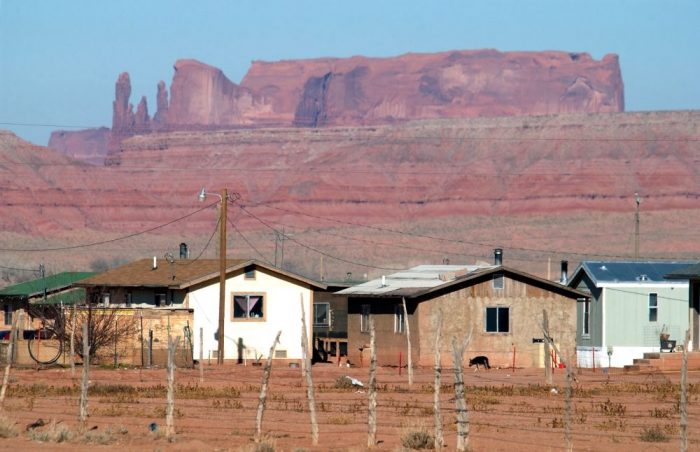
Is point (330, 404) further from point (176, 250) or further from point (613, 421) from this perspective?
point (176, 250)

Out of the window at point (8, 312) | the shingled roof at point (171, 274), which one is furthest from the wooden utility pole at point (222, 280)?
the window at point (8, 312)

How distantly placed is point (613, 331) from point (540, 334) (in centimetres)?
627

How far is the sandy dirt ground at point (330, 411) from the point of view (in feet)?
95.0

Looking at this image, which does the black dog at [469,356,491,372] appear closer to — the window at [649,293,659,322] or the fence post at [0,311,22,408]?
the window at [649,293,659,322]

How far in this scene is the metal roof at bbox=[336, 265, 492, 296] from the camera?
182 ft

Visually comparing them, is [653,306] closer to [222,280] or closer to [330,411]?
[222,280]

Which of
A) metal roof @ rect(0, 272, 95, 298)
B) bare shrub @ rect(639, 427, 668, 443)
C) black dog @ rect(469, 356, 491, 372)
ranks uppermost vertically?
metal roof @ rect(0, 272, 95, 298)

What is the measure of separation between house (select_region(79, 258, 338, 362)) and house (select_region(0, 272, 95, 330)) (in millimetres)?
2702

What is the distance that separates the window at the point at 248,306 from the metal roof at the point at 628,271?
12.9 m

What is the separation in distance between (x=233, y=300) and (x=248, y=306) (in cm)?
65

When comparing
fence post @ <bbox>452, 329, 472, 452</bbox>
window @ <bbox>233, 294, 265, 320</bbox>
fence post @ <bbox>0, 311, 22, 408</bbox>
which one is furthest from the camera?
window @ <bbox>233, 294, 265, 320</bbox>

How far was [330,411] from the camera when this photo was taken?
35.2 meters

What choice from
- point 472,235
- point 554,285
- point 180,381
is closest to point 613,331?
point 554,285

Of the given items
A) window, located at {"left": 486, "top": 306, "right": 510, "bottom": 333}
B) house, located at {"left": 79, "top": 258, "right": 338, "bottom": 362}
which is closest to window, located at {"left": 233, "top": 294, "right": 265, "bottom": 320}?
house, located at {"left": 79, "top": 258, "right": 338, "bottom": 362}
